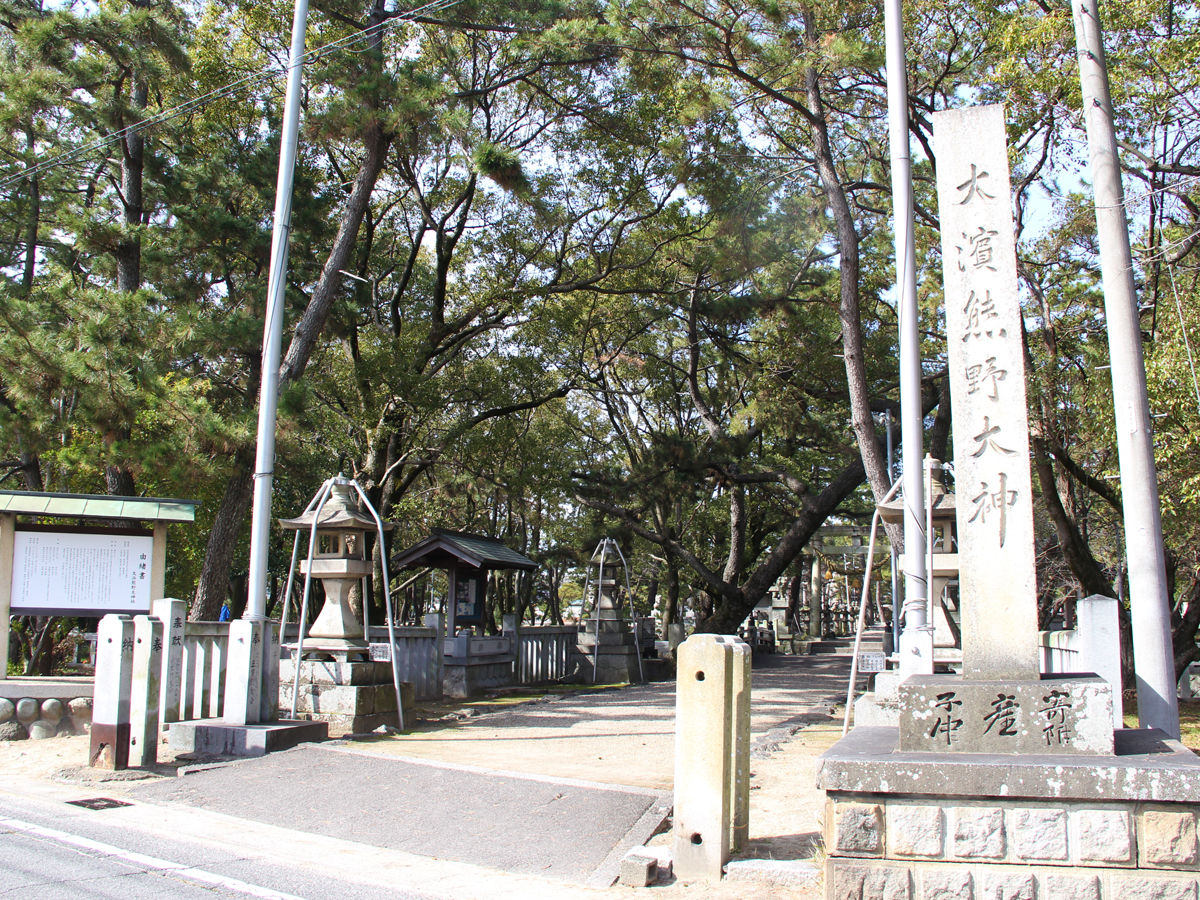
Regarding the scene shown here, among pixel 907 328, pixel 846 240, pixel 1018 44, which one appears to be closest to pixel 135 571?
pixel 907 328

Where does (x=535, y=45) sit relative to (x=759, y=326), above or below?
above

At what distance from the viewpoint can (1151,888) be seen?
3.78 m

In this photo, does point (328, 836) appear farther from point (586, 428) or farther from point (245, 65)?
point (586, 428)

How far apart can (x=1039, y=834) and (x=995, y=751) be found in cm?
42

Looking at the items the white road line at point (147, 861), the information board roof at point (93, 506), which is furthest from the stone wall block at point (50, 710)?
the white road line at point (147, 861)

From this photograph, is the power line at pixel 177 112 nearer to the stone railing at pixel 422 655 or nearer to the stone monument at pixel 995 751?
the stone railing at pixel 422 655

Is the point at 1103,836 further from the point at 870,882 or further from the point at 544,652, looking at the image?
the point at 544,652

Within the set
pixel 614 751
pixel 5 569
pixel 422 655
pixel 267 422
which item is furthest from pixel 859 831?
pixel 422 655

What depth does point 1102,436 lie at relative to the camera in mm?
12664

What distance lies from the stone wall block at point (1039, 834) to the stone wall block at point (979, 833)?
6cm

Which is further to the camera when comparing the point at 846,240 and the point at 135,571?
the point at 846,240

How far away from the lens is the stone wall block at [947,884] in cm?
396

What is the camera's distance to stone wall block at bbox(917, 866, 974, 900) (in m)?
3.96

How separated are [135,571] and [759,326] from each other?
12408 mm
